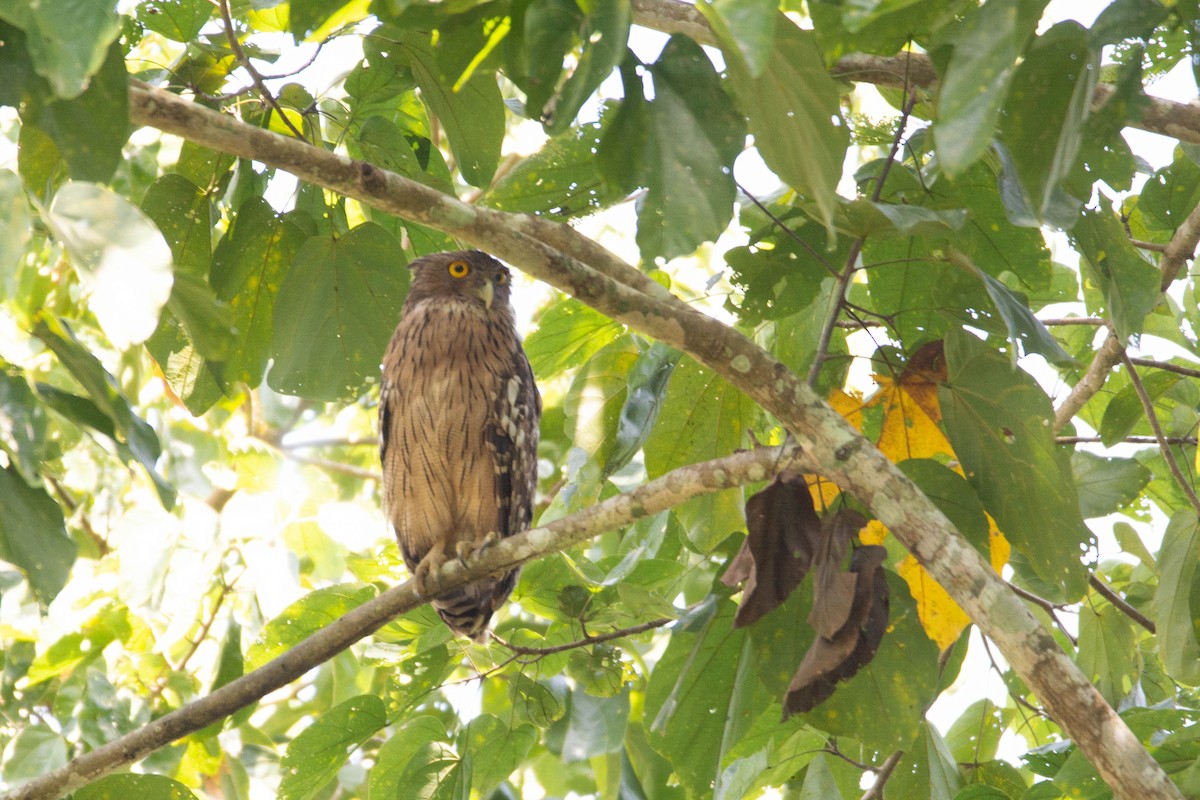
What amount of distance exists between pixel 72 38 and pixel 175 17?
140 centimetres

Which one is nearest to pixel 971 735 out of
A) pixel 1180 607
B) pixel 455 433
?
pixel 1180 607

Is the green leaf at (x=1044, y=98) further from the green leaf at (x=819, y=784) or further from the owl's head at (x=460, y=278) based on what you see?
the owl's head at (x=460, y=278)

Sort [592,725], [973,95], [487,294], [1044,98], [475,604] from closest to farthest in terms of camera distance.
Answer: [973,95]
[1044,98]
[592,725]
[475,604]
[487,294]

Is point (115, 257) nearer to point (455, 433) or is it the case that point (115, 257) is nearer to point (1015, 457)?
point (1015, 457)

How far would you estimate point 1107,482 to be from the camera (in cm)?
316

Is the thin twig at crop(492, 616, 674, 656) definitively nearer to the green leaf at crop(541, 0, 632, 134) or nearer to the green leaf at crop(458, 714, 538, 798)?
the green leaf at crop(458, 714, 538, 798)

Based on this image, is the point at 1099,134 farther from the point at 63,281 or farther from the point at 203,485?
the point at 63,281

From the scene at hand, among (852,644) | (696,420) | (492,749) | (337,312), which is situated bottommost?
(852,644)

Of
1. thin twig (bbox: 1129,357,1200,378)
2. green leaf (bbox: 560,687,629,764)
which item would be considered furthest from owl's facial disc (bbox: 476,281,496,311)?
thin twig (bbox: 1129,357,1200,378)

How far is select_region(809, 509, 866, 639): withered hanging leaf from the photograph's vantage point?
Answer: 82.3 inches

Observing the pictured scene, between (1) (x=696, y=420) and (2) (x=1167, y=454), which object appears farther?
(1) (x=696, y=420)

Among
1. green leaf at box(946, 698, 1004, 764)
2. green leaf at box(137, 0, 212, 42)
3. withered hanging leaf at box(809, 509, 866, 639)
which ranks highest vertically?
green leaf at box(137, 0, 212, 42)

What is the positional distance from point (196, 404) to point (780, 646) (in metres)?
1.63

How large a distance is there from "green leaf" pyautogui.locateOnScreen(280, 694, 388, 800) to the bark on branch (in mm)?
1539
